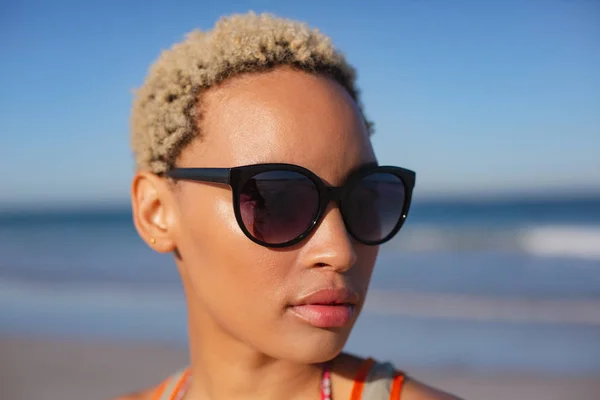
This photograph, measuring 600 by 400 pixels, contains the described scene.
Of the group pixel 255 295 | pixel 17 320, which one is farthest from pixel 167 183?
pixel 17 320

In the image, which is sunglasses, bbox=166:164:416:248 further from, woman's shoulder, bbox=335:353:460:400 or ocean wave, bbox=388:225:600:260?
ocean wave, bbox=388:225:600:260

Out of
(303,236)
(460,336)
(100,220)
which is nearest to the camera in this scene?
(303,236)

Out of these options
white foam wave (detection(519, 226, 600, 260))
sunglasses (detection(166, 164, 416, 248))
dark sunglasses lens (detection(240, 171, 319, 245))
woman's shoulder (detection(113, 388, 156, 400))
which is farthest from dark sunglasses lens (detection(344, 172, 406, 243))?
white foam wave (detection(519, 226, 600, 260))

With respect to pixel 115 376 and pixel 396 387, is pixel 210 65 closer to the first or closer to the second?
pixel 396 387

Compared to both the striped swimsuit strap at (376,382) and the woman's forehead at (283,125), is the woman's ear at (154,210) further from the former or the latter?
the striped swimsuit strap at (376,382)

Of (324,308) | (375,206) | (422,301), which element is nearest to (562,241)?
(422,301)

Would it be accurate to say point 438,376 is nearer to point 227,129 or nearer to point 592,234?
point 227,129

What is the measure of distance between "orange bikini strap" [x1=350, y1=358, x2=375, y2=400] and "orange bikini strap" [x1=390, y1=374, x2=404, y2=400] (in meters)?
0.08

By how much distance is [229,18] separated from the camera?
1786mm

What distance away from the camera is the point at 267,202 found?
4.92ft

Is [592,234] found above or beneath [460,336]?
above

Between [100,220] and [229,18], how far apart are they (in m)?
30.3

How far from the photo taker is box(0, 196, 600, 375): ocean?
6156mm

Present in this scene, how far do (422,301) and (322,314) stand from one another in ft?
23.5
